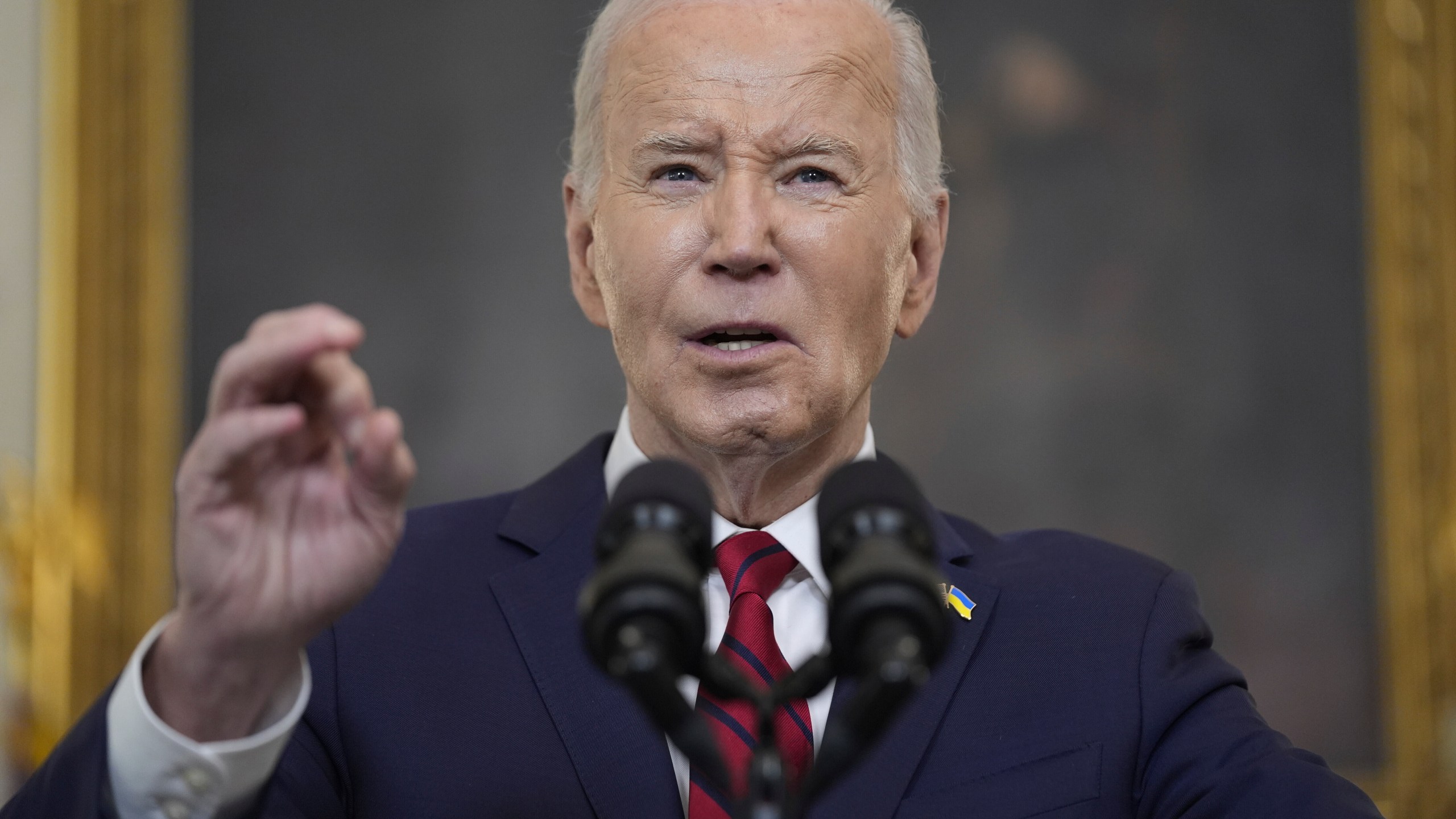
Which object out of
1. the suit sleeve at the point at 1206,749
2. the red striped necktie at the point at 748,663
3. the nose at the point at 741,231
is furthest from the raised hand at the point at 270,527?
the suit sleeve at the point at 1206,749

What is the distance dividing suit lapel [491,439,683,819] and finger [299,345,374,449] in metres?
0.47

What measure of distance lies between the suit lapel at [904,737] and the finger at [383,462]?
621 millimetres

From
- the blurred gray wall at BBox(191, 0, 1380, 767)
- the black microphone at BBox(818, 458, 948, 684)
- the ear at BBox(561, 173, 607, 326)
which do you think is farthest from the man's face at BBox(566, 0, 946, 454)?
the blurred gray wall at BBox(191, 0, 1380, 767)

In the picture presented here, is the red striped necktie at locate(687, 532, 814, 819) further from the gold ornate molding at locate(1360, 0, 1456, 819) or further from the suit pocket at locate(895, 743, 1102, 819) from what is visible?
the gold ornate molding at locate(1360, 0, 1456, 819)

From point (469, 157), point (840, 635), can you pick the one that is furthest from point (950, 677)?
point (469, 157)

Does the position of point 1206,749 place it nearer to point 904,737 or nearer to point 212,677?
point 904,737

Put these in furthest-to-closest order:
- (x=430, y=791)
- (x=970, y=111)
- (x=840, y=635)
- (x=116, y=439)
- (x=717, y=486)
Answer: (x=970, y=111) < (x=116, y=439) < (x=717, y=486) < (x=430, y=791) < (x=840, y=635)

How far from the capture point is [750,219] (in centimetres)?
161

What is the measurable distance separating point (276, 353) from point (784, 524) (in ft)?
2.97

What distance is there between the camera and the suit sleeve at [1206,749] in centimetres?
146

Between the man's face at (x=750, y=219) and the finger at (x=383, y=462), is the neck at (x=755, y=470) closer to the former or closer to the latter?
the man's face at (x=750, y=219)

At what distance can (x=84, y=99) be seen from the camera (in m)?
3.91

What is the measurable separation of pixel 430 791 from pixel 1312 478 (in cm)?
365

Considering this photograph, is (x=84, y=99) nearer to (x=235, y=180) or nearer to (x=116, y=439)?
(x=235, y=180)
